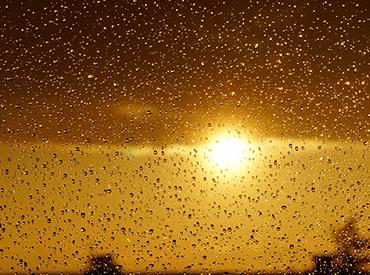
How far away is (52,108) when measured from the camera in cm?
122

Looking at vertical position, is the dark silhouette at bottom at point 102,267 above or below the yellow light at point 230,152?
below

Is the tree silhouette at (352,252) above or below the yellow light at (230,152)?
below

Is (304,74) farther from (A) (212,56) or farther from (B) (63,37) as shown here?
(B) (63,37)

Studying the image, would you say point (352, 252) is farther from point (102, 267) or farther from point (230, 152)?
point (102, 267)

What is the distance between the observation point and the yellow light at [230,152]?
48.3 inches

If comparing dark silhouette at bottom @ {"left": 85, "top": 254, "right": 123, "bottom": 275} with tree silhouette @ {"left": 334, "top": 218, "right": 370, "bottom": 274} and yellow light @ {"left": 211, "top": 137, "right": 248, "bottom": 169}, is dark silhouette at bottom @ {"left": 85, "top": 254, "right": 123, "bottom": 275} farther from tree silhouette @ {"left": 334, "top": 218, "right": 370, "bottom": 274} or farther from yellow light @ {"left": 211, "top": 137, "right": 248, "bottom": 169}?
tree silhouette @ {"left": 334, "top": 218, "right": 370, "bottom": 274}

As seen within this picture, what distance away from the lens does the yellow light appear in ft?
4.02

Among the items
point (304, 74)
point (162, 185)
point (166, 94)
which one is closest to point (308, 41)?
point (304, 74)

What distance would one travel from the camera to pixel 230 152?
1242 millimetres

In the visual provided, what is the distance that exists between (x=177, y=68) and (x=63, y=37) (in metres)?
0.27

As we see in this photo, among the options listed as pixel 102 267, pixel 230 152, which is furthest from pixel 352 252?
pixel 102 267

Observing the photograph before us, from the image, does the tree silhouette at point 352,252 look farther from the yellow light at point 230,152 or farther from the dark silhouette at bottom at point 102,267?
the dark silhouette at bottom at point 102,267

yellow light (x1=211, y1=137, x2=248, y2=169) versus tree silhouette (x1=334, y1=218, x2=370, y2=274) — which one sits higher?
yellow light (x1=211, y1=137, x2=248, y2=169)

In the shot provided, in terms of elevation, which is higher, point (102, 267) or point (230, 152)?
point (230, 152)
